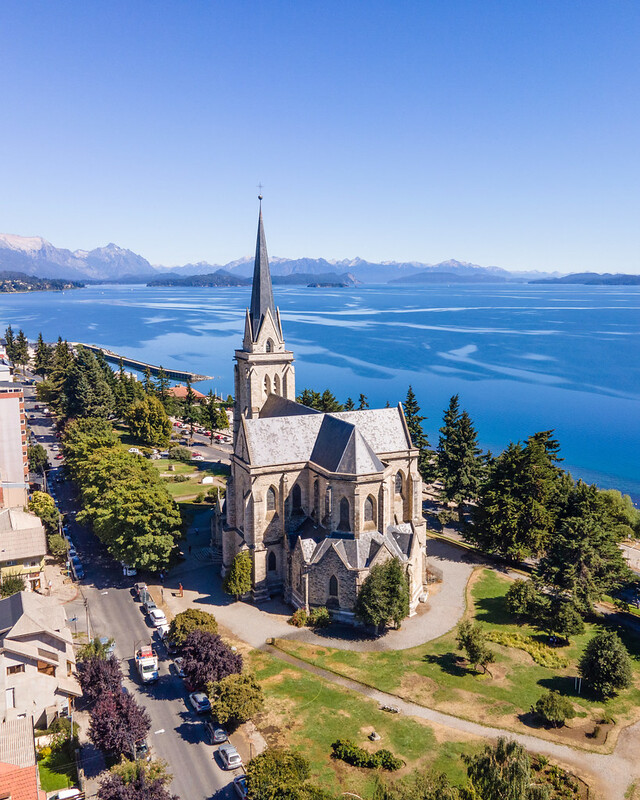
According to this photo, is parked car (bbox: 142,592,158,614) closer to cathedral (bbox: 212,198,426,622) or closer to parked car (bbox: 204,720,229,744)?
cathedral (bbox: 212,198,426,622)

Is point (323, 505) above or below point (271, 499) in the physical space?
above

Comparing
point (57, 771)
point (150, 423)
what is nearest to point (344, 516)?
point (57, 771)

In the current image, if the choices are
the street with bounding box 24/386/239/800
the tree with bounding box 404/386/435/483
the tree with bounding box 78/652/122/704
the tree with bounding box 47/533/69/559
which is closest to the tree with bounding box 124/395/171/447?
the street with bounding box 24/386/239/800

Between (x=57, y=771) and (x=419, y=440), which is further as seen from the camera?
(x=419, y=440)

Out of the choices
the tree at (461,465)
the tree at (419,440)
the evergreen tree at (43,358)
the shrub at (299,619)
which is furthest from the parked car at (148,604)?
the evergreen tree at (43,358)

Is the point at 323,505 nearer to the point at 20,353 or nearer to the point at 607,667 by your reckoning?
the point at 607,667

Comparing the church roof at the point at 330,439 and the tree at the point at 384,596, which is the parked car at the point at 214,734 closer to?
the tree at the point at 384,596

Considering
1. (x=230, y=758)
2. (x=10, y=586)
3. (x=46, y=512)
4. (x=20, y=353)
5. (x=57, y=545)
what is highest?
(x=20, y=353)

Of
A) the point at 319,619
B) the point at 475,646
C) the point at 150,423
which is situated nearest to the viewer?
the point at 475,646
